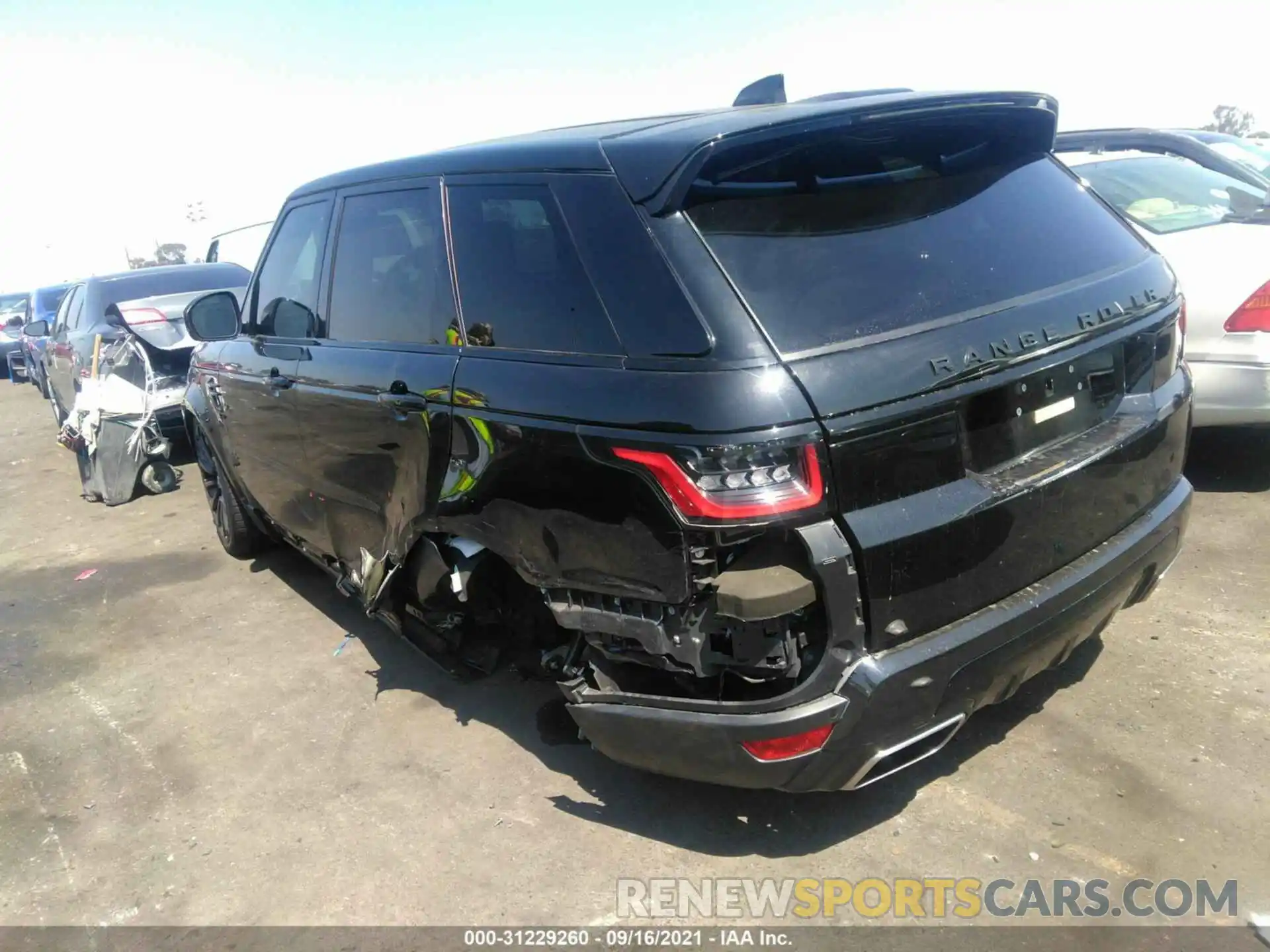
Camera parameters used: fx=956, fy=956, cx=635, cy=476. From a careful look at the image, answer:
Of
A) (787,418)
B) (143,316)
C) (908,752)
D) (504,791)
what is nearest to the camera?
(787,418)

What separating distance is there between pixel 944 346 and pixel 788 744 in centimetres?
105

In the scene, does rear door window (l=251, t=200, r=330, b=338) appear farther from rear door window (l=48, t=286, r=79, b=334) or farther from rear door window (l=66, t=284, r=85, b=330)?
rear door window (l=48, t=286, r=79, b=334)

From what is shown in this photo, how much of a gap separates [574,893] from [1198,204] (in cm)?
541

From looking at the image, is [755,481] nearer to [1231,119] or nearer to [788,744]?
[788,744]

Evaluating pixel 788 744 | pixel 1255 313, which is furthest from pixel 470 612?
pixel 1255 313

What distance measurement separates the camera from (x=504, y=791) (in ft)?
10.5

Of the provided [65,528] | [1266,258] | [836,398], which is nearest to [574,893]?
[836,398]

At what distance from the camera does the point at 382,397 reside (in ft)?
10.9

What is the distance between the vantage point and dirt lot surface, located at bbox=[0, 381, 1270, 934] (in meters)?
2.69

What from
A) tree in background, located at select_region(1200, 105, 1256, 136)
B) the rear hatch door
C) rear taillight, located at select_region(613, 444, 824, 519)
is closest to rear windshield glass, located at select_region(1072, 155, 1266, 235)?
the rear hatch door

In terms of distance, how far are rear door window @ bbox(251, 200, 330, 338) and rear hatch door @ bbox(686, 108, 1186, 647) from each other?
226 cm

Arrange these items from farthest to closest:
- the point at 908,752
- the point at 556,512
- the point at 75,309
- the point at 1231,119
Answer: the point at 1231,119 → the point at 75,309 → the point at 556,512 → the point at 908,752

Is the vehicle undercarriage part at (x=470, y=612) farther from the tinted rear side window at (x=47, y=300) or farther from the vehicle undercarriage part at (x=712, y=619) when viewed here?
the tinted rear side window at (x=47, y=300)

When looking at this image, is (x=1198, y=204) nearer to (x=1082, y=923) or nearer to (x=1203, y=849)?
(x=1203, y=849)
